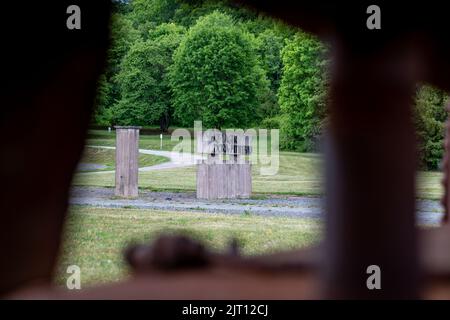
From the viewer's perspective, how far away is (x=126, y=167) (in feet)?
36.1

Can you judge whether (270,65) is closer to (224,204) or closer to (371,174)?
(224,204)

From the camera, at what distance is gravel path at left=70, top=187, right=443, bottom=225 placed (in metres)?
9.71

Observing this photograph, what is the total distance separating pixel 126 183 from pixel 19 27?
992 cm

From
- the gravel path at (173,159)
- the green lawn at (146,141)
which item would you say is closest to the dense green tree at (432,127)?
the gravel path at (173,159)

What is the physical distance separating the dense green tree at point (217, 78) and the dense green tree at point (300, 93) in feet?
3.37

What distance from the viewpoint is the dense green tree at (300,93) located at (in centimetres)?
1794

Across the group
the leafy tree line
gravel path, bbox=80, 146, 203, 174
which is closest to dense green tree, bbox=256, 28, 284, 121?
the leafy tree line

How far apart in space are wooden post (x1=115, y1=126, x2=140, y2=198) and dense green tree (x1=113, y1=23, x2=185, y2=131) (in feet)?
27.0

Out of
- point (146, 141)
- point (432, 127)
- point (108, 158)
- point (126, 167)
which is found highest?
point (432, 127)

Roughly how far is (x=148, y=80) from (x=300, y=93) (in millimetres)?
5043

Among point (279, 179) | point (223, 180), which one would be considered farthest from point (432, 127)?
point (223, 180)

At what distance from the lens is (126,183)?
11.1m

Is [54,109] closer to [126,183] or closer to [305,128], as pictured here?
[126,183]
